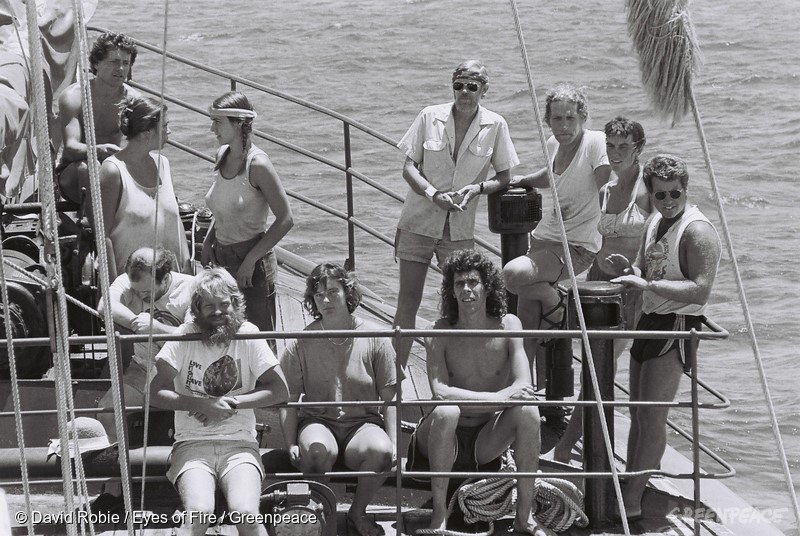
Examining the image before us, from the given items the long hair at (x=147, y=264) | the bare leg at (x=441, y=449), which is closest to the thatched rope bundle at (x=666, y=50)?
the bare leg at (x=441, y=449)

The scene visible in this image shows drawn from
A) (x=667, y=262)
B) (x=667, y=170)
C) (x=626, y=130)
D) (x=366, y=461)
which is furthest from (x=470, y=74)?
(x=366, y=461)

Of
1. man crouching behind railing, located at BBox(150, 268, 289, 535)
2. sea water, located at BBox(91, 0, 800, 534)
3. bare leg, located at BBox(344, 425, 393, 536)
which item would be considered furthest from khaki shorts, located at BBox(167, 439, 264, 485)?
sea water, located at BBox(91, 0, 800, 534)

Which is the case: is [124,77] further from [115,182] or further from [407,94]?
[407,94]

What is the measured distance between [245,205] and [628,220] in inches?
77.8

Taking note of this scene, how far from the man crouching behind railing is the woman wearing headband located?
3.48 ft

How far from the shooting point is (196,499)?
512 cm

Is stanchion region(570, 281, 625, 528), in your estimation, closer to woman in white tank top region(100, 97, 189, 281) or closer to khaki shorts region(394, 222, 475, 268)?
khaki shorts region(394, 222, 475, 268)

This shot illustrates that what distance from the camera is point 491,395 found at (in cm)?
558

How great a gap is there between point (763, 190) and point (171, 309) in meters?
13.7

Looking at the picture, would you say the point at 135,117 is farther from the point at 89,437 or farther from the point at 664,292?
the point at 664,292

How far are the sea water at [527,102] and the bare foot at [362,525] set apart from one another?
4163mm

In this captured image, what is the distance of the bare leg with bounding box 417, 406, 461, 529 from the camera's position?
549cm

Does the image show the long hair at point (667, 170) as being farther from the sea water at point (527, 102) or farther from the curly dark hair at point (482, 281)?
the sea water at point (527, 102)

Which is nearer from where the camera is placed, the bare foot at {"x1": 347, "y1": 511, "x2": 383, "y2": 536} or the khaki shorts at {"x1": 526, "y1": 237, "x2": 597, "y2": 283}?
the bare foot at {"x1": 347, "y1": 511, "x2": 383, "y2": 536}
